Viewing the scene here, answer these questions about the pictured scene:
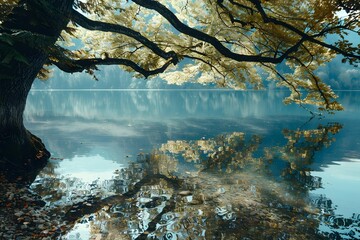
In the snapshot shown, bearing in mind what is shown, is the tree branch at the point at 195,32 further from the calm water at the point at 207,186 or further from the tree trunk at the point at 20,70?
the calm water at the point at 207,186

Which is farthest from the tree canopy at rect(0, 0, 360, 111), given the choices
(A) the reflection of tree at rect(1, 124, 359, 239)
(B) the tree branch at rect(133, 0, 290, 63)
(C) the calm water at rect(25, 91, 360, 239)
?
(A) the reflection of tree at rect(1, 124, 359, 239)

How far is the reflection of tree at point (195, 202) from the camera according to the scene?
26.2 ft

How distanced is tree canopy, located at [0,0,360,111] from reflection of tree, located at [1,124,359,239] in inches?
206

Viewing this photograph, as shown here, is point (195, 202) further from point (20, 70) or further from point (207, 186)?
point (20, 70)

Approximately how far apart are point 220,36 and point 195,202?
1397cm

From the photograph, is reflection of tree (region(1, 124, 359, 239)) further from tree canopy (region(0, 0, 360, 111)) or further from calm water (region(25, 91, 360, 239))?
tree canopy (region(0, 0, 360, 111))

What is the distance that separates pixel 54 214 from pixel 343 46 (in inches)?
481

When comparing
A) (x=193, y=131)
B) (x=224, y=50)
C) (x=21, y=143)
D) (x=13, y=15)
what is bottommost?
(x=193, y=131)

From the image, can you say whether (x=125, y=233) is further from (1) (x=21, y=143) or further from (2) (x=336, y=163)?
(2) (x=336, y=163)

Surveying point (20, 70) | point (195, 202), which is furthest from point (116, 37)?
point (195, 202)

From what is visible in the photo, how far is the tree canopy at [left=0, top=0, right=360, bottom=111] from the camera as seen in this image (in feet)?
37.9

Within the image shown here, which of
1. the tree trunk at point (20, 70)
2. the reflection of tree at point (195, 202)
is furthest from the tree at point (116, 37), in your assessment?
the reflection of tree at point (195, 202)

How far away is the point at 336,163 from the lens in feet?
58.4

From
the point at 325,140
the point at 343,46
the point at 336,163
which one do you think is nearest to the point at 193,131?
the point at 325,140
